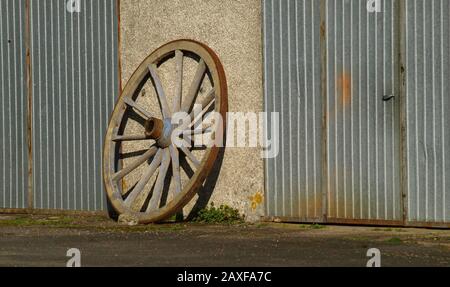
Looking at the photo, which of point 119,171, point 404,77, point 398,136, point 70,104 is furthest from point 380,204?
point 70,104

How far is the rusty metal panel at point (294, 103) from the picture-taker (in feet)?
38.2

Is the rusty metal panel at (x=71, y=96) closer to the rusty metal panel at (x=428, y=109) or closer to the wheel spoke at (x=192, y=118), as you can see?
the wheel spoke at (x=192, y=118)

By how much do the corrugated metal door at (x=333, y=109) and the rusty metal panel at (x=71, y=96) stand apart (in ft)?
8.55

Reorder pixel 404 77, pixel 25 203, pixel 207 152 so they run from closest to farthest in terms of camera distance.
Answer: pixel 404 77
pixel 207 152
pixel 25 203

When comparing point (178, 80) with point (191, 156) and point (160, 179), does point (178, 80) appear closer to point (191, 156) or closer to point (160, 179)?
point (191, 156)

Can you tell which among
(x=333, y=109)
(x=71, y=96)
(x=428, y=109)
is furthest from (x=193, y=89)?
(x=428, y=109)

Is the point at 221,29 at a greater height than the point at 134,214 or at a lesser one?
greater

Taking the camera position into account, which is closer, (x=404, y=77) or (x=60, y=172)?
(x=404, y=77)

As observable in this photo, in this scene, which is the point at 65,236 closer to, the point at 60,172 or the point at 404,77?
the point at 60,172

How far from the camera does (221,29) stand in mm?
12398

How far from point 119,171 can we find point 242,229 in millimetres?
2276

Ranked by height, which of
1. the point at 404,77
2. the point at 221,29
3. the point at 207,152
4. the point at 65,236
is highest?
the point at 221,29

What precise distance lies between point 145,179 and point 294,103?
7.54ft

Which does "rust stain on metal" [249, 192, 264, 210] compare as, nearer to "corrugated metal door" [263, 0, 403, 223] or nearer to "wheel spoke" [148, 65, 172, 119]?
"corrugated metal door" [263, 0, 403, 223]
